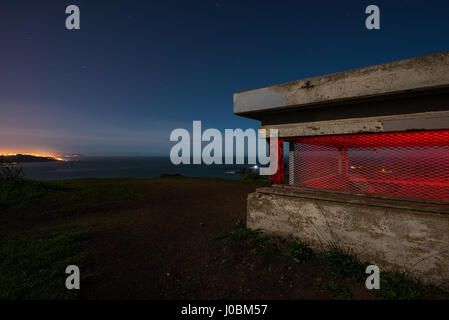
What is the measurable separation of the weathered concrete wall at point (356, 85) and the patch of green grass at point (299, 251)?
2981 mm

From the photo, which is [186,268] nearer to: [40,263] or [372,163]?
[40,263]

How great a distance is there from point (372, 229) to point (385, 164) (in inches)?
67.4

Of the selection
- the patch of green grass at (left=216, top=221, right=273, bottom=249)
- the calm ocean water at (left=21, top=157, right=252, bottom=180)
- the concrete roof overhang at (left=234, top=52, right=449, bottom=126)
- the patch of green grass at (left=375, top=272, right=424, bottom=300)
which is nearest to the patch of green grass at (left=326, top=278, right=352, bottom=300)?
the patch of green grass at (left=375, top=272, right=424, bottom=300)

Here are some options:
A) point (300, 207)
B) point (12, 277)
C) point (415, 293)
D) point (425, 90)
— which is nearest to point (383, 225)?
point (415, 293)

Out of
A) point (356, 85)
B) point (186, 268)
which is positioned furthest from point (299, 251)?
point (356, 85)

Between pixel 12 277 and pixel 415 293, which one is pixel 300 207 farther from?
pixel 12 277

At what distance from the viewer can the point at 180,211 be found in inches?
303

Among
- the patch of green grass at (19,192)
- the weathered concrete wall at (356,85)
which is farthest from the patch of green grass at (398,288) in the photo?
the patch of green grass at (19,192)

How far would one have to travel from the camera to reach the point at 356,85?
333 centimetres

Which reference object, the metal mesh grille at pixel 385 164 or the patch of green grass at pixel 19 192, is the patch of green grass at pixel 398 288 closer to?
the metal mesh grille at pixel 385 164

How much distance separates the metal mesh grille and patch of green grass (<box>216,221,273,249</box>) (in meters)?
1.56

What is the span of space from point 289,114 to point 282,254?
3.14m
